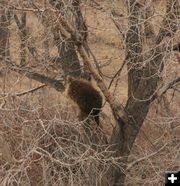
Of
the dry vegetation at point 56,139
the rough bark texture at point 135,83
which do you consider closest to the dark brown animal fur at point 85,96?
the dry vegetation at point 56,139

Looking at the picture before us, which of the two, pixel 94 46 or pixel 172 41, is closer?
pixel 172 41

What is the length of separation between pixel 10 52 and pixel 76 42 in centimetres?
104

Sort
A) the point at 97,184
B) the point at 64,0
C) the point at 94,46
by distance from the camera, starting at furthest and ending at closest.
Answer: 1. the point at 94,46
2. the point at 97,184
3. the point at 64,0

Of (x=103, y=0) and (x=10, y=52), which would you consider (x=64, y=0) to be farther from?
(x=10, y=52)

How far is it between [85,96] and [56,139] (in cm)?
55

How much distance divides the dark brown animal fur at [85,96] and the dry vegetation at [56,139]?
0.12 m

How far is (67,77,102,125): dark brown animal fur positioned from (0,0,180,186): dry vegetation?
4.7 inches

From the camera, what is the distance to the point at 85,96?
569cm

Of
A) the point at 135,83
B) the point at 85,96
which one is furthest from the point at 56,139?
the point at 135,83

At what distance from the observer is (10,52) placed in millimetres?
5961

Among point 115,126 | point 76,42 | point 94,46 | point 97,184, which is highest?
point 76,42

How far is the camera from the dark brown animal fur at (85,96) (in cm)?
561

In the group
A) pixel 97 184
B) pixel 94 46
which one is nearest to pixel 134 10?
pixel 97 184

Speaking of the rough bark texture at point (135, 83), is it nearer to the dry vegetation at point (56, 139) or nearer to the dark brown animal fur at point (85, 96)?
the dry vegetation at point (56, 139)
